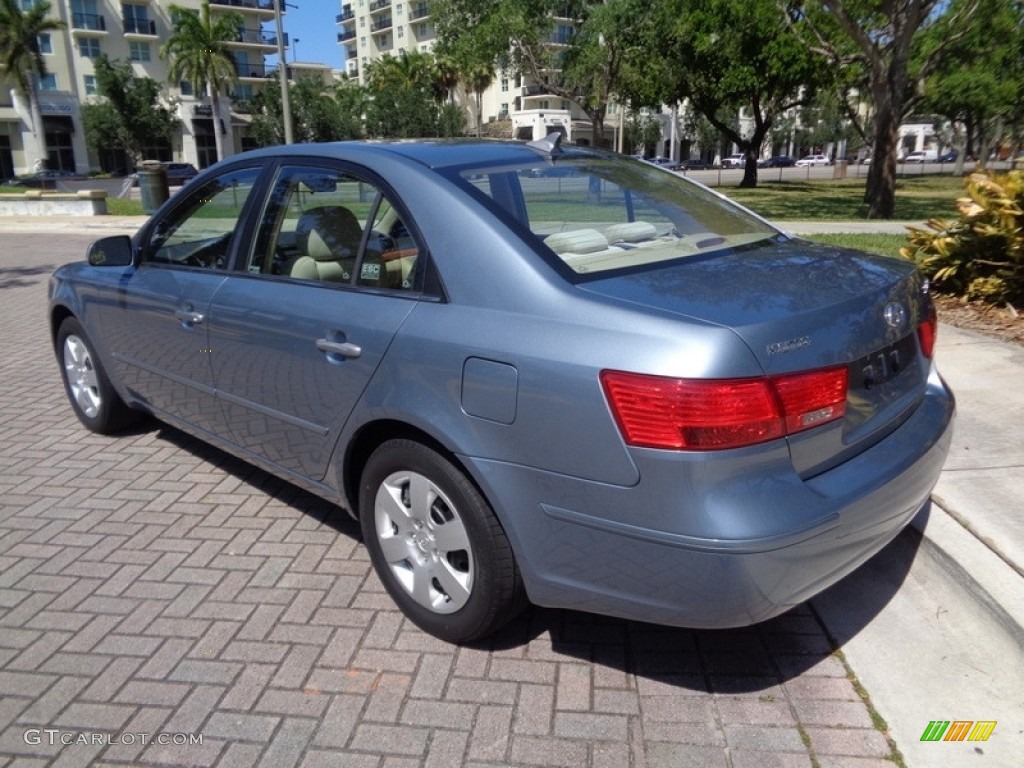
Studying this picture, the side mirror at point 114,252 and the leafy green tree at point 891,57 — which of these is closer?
the side mirror at point 114,252

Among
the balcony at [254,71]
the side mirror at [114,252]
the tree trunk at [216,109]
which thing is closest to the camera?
the side mirror at [114,252]

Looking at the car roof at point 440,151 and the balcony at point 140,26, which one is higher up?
the balcony at point 140,26

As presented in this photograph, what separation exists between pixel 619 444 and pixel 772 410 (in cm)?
42

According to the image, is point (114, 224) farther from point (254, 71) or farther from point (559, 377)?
point (254, 71)

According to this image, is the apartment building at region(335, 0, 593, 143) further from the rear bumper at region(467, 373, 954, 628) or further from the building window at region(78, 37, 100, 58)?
the rear bumper at region(467, 373, 954, 628)

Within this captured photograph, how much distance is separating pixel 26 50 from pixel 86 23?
28.8 feet

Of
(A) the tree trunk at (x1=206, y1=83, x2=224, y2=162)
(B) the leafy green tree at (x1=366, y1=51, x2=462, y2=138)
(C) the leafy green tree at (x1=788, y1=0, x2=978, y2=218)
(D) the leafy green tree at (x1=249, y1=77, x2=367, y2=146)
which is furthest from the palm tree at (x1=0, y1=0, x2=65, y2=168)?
(C) the leafy green tree at (x1=788, y1=0, x2=978, y2=218)

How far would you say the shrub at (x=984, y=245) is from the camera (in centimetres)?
652

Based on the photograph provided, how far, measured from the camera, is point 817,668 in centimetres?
287

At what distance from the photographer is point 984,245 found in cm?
690

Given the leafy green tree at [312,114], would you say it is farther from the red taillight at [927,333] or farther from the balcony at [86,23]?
the red taillight at [927,333]

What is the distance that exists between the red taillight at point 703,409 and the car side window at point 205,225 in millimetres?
2314

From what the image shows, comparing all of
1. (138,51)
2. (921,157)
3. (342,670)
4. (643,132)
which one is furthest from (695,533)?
(921,157)

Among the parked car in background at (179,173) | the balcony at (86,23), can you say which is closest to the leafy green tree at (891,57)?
the parked car in background at (179,173)
